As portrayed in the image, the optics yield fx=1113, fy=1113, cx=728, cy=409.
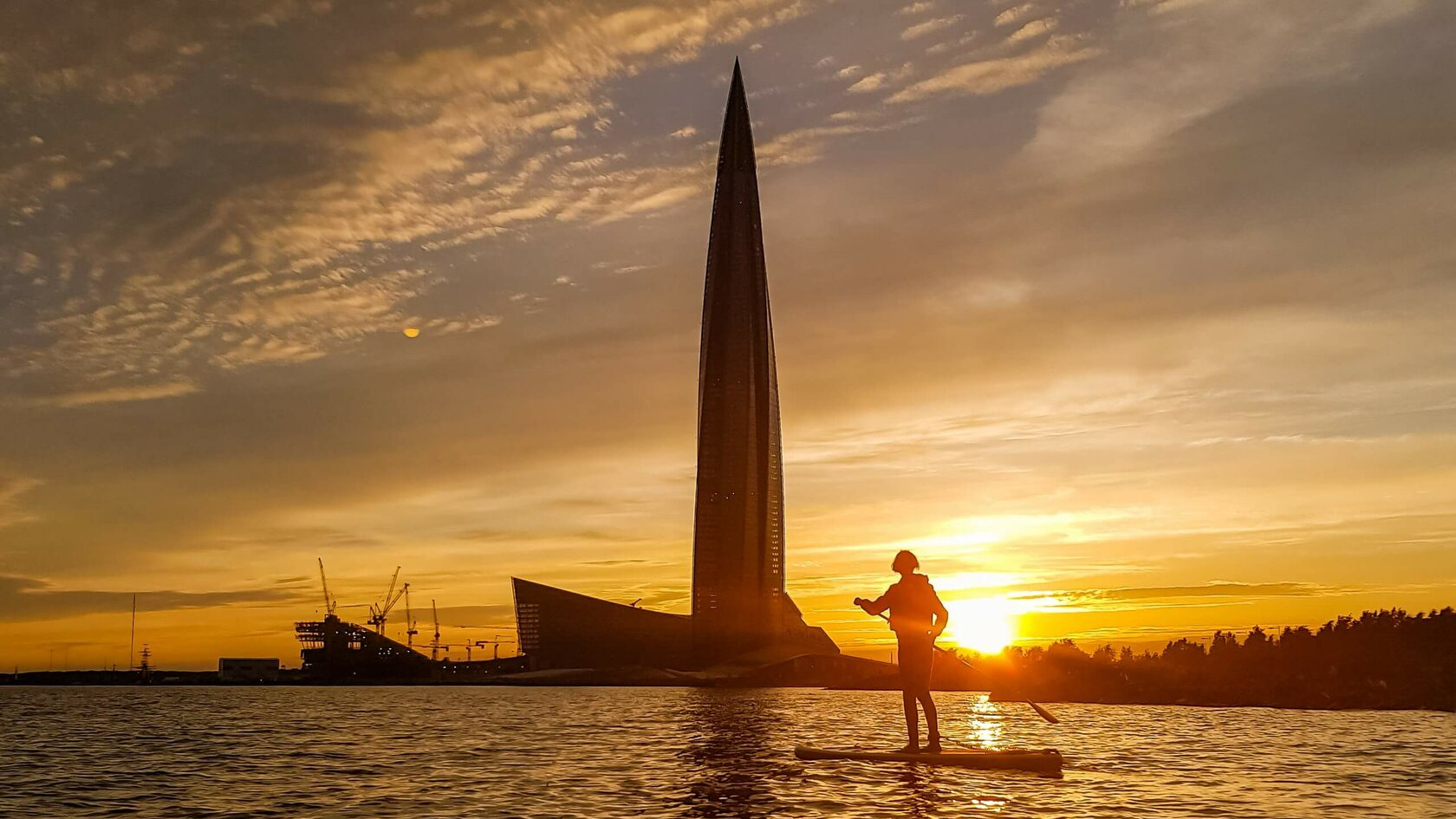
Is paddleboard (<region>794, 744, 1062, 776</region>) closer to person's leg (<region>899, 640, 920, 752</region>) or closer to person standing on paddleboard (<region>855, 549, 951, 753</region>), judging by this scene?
person's leg (<region>899, 640, 920, 752</region>)

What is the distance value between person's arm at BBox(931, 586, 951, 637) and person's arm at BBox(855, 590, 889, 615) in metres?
1.24

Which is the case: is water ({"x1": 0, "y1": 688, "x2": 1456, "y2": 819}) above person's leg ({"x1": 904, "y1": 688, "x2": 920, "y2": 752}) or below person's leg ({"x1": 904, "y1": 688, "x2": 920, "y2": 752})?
below

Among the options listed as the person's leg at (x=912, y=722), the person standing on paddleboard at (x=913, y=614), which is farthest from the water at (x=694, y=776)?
the person standing on paddleboard at (x=913, y=614)

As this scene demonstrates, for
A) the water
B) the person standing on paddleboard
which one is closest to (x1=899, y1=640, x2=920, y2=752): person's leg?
the person standing on paddleboard

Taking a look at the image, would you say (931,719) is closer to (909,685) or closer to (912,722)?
(912,722)

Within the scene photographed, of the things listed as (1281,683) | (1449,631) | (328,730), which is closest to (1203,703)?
(1281,683)

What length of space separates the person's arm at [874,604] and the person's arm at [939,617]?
4.06 feet

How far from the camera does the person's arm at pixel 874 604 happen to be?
29812 mm

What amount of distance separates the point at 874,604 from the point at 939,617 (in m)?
1.76

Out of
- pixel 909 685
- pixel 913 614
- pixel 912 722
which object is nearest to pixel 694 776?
pixel 912 722

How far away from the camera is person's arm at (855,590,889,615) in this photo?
29812 millimetres

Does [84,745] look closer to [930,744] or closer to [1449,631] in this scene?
[930,744]

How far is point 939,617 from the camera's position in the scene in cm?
2992

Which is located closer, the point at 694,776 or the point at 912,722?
the point at 912,722
